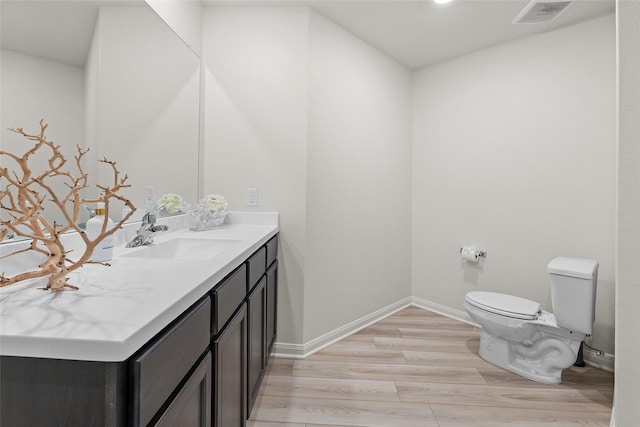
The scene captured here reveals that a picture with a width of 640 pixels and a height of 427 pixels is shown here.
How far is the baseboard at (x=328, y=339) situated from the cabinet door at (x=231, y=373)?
3.26ft

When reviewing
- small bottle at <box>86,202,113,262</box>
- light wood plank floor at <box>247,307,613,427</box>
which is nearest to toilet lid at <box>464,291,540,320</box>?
light wood plank floor at <box>247,307,613,427</box>

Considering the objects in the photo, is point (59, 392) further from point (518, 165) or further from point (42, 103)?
point (518, 165)

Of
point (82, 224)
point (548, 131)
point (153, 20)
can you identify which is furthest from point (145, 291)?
point (548, 131)

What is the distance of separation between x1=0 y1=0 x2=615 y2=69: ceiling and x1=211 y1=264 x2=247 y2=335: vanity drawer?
94 centimetres

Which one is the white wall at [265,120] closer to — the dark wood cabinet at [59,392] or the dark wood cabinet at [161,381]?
the dark wood cabinet at [161,381]

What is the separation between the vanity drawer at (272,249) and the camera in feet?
6.66

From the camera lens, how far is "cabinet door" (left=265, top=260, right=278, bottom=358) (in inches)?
80.2

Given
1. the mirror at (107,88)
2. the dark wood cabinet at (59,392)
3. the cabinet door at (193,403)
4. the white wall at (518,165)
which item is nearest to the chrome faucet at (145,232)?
the mirror at (107,88)

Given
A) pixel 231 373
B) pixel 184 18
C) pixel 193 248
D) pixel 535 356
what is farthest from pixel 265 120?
pixel 535 356

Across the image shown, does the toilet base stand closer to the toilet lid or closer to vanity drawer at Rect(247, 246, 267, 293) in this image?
the toilet lid

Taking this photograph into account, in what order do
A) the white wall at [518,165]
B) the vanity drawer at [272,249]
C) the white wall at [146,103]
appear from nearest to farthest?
1. the white wall at [146,103]
2. the vanity drawer at [272,249]
3. the white wall at [518,165]

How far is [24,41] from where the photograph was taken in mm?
1023

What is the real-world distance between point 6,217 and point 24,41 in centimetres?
53

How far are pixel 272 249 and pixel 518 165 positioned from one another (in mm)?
2093
